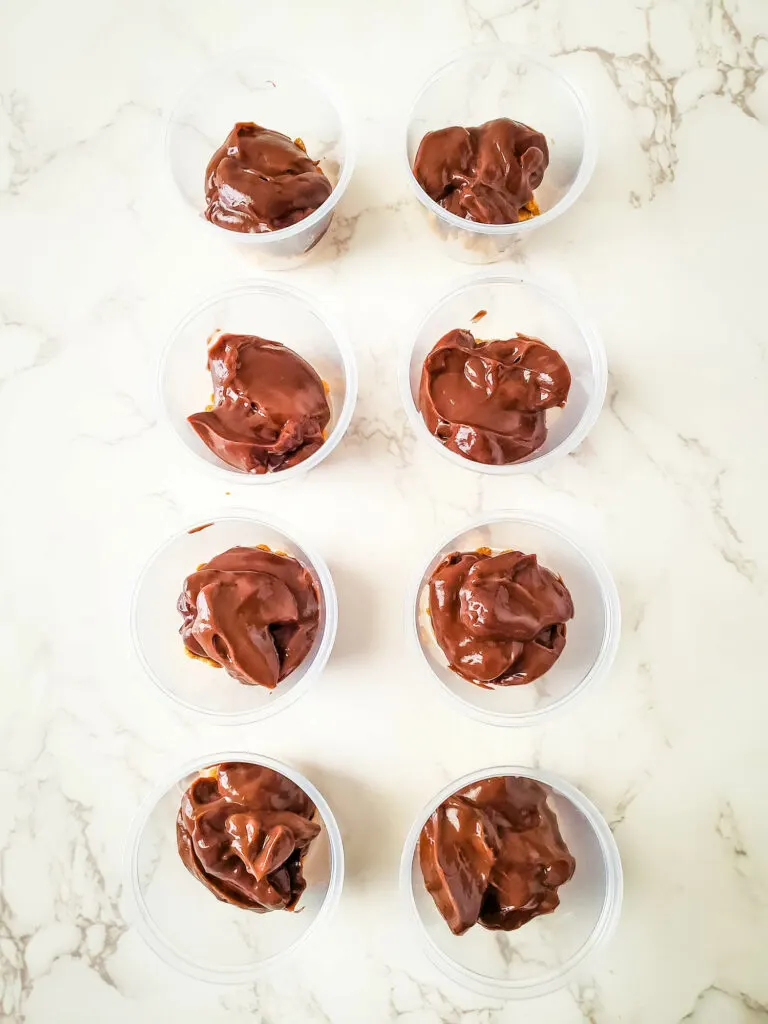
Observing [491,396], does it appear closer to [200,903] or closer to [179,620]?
[179,620]

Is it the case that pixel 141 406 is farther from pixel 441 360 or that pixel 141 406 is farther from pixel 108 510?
pixel 441 360

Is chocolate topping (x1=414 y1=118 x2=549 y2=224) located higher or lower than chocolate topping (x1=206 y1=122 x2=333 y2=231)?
higher

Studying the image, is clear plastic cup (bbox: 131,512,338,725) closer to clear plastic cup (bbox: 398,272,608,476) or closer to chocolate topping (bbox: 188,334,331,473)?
chocolate topping (bbox: 188,334,331,473)

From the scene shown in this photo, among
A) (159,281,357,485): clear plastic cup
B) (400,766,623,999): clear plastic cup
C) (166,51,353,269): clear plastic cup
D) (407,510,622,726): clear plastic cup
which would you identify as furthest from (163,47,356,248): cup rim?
(400,766,623,999): clear plastic cup

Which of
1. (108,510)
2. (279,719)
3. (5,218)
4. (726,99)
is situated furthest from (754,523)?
(5,218)

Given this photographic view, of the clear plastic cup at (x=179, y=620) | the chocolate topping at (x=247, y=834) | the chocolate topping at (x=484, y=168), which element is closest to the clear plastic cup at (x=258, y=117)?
the chocolate topping at (x=484, y=168)

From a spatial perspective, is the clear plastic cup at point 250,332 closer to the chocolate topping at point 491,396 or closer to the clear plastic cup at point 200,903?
the chocolate topping at point 491,396
